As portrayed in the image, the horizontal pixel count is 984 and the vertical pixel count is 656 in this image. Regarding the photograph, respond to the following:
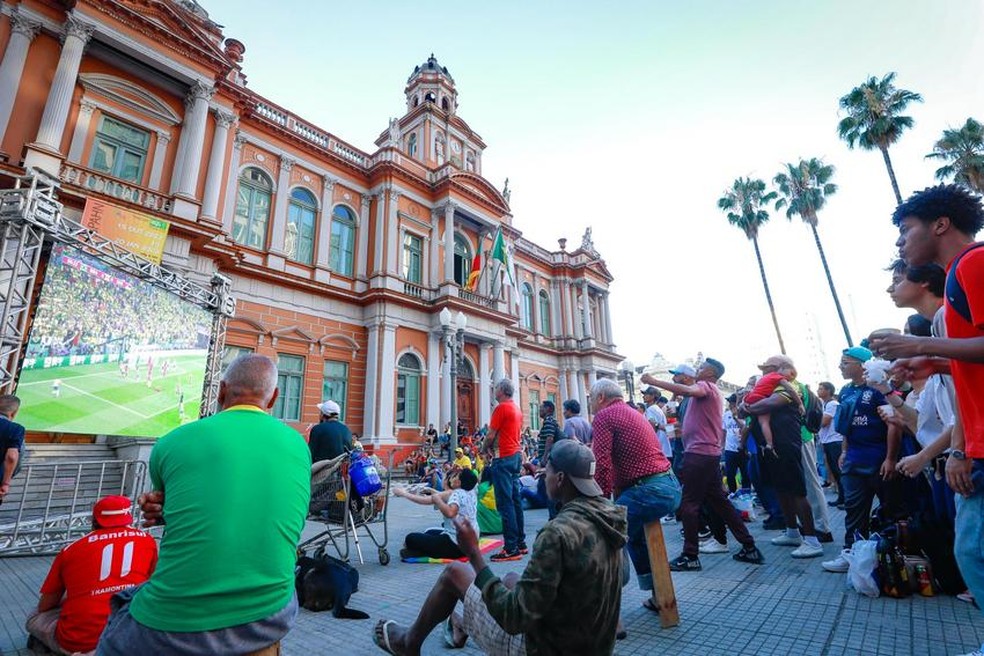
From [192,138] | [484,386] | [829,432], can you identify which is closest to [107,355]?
[192,138]

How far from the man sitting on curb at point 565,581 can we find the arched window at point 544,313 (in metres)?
24.1

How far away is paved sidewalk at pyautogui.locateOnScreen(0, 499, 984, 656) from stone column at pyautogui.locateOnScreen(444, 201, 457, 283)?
14515mm

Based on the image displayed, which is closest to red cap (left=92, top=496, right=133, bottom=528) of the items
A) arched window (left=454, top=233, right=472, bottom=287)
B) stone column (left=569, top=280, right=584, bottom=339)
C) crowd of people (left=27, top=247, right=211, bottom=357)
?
crowd of people (left=27, top=247, right=211, bottom=357)

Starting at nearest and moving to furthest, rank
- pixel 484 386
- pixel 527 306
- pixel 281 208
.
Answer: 1. pixel 281 208
2. pixel 484 386
3. pixel 527 306

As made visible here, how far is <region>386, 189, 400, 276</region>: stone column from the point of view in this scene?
1714cm

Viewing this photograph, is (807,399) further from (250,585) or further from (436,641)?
(250,585)

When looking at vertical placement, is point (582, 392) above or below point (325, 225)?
below

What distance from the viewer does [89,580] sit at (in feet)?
8.32

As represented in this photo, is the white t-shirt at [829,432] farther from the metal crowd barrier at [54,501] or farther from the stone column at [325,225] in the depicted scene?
the stone column at [325,225]

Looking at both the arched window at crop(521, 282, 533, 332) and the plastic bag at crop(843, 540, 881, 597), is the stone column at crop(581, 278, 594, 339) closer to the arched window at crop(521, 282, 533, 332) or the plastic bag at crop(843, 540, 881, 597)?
the arched window at crop(521, 282, 533, 332)

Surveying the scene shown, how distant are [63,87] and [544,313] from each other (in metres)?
21.2

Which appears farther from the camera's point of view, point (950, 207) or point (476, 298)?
point (476, 298)

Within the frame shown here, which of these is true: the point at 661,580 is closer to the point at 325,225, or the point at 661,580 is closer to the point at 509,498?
the point at 509,498

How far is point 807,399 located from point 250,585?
20.0 ft
